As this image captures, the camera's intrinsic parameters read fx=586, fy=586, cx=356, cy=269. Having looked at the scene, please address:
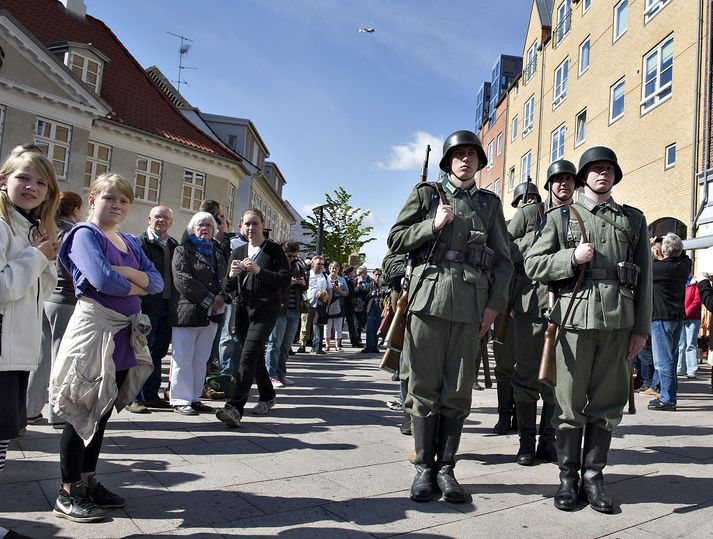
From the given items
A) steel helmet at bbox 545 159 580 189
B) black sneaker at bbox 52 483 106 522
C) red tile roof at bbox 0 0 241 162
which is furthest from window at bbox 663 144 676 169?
red tile roof at bbox 0 0 241 162

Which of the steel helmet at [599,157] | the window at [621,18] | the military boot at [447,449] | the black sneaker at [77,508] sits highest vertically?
the window at [621,18]

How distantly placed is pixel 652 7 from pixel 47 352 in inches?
808

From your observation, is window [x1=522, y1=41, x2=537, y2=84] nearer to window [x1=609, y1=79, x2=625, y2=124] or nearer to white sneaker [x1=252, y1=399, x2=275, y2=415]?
window [x1=609, y1=79, x2=625, y2=124]

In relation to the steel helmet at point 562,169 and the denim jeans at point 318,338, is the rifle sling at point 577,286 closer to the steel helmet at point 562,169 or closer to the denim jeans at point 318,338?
the steel helmet at point 562,169

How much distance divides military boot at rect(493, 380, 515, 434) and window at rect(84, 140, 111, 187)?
23.9 metres

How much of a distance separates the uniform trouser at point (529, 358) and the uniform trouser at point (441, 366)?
1110 millimetres

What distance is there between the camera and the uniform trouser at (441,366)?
12.2 ft

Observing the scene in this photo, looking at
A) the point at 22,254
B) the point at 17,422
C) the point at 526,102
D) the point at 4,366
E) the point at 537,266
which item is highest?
the point at 526,102

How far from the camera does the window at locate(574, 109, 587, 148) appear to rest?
23781 mm

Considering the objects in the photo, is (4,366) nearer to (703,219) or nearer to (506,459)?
(506,459)

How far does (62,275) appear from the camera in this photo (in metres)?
5.09

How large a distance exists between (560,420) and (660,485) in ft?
3.30

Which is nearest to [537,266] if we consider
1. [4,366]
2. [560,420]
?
[560,420]

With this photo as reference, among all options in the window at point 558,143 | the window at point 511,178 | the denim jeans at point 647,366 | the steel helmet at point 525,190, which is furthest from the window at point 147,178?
the steel helmet at point 525,190
